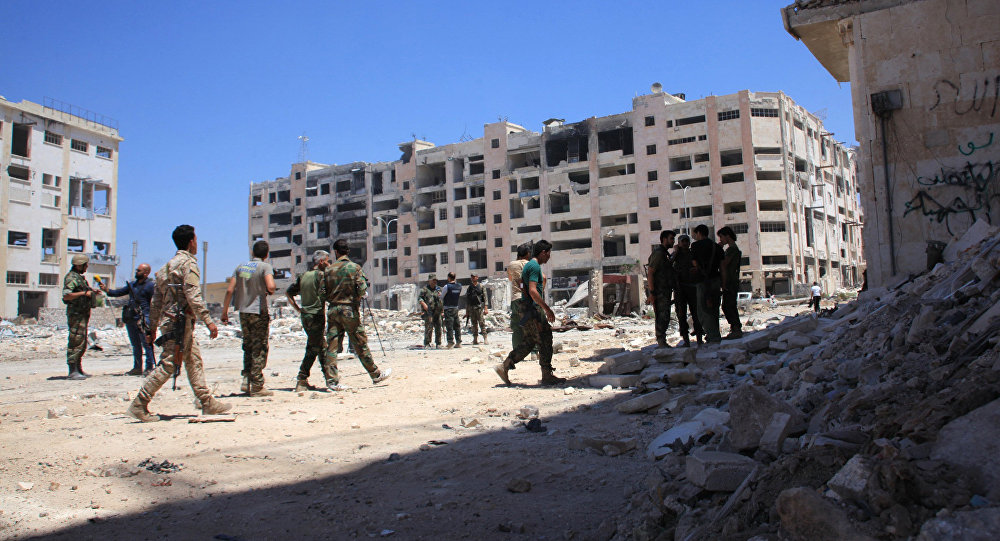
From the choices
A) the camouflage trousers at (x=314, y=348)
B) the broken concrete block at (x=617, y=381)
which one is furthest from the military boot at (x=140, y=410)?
the broken concrete block at (x=617, y=381)

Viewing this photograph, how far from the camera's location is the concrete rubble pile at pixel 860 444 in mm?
1917

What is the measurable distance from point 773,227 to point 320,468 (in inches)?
2066

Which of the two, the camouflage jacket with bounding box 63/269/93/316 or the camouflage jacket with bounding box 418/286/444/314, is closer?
the camouflage jacket with bounding box 63/269/93/316

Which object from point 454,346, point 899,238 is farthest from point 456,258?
point 899,238

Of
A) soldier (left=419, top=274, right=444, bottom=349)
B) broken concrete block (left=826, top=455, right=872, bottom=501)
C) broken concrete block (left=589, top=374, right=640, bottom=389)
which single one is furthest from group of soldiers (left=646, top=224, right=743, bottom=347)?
soldier (left=419, top=274, right=444, bottom=349)

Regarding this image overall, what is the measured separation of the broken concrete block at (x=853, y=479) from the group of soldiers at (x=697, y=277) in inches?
239

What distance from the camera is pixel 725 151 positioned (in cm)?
5291

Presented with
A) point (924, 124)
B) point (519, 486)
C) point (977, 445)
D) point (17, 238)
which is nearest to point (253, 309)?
point (519, 486)

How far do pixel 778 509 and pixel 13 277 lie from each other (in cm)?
5545

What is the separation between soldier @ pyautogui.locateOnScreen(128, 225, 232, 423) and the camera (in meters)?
5.43

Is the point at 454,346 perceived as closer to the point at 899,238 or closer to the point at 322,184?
the point at 899,238

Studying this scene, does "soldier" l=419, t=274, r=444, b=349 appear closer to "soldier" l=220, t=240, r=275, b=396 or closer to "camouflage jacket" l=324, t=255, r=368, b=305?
"camouflage jacket" l=324, t=255, r=368, b=305

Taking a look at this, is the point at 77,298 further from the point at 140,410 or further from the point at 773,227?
the point at 773,227

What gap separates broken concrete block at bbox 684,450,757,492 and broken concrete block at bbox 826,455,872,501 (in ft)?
2.02
